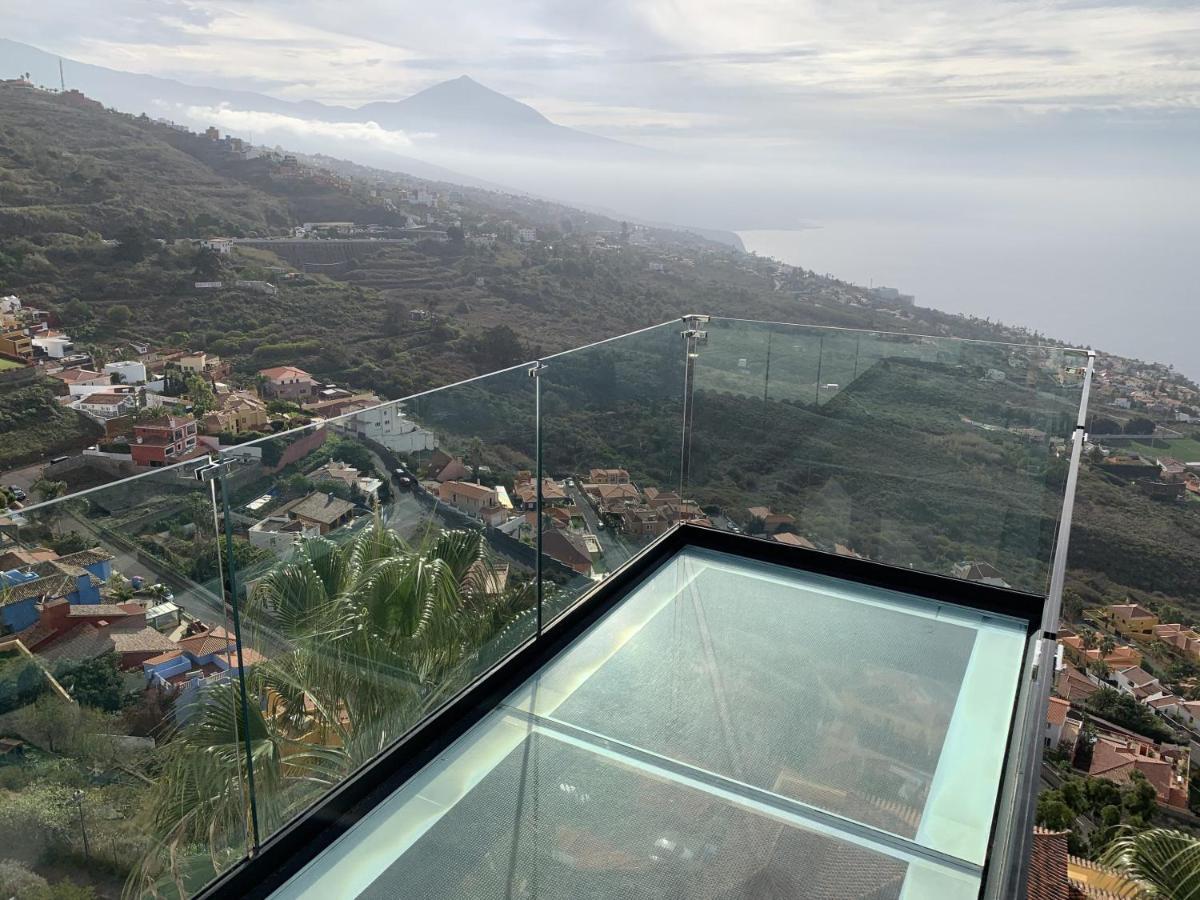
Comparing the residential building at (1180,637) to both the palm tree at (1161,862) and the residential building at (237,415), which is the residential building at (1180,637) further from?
the residential building at (237,415)

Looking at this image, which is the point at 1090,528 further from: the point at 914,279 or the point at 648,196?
the point at 648,196

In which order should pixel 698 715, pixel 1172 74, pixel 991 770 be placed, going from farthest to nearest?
1. pixel 1172 74
2. pixel 698 715
3. pixel 991 770

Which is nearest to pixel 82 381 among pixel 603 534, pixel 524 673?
pixel 603 534

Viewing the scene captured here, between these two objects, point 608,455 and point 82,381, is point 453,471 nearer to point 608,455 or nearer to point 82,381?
point 608,455

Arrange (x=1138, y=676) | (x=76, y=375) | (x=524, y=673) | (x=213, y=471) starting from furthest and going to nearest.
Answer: (x=76, y=375) → (x=1138, y=676) → (x=524, y=673) → (x=213, y=471)

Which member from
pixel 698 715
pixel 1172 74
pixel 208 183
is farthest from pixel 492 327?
pixel 698 715

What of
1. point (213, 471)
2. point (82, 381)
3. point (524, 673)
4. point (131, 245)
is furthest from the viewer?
point (131, 245)
